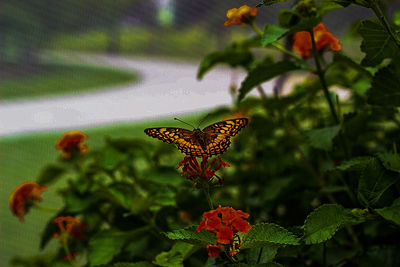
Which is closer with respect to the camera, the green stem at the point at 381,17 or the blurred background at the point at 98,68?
the green stem at the point at 381,17

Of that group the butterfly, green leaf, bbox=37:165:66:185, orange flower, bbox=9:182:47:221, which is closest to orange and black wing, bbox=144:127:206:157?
the butterfly

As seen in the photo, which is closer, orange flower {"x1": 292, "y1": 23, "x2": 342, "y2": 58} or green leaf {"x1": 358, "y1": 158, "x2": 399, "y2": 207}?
green leaf {"x1": 358, "y1": 158, "x2": 399, "y2": 207}

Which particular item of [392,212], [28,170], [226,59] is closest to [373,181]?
[392,212]

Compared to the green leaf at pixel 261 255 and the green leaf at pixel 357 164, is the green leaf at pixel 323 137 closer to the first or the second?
the green leaf at pixel 357 164

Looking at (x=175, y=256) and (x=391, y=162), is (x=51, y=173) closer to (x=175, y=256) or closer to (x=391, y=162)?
(x=175, y=256)

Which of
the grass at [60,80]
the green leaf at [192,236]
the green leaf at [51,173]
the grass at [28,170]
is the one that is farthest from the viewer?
the grass at [60,80]

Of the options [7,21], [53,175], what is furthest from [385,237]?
[7,21]

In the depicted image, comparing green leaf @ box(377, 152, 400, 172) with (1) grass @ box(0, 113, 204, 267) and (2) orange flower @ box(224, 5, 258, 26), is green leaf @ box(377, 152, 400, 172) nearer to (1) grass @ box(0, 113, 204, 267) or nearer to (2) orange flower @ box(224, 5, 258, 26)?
(2) orange flower @ box(224, 5, 258, 26)

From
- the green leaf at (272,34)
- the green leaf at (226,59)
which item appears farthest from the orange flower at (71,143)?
the green leaf at (272,34)

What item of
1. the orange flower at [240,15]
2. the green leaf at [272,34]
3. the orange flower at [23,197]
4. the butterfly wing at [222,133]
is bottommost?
the orange flower at [23,197]
